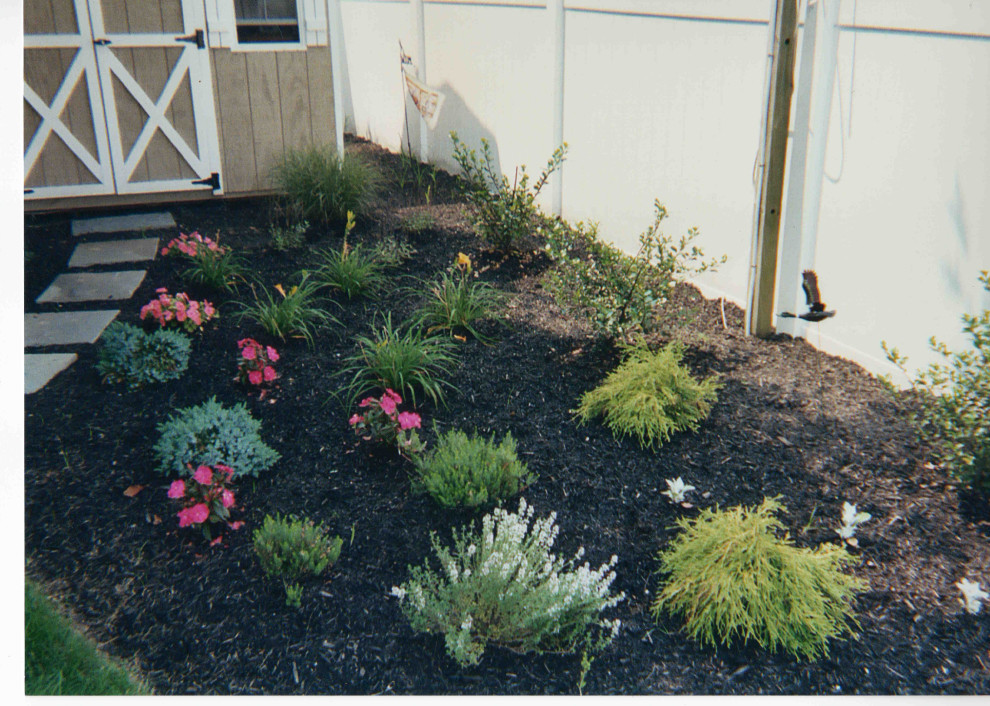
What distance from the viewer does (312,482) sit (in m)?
2.84

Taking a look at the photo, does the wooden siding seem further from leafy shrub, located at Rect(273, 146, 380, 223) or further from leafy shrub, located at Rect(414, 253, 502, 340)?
leafy shrub, located at Rect(414, 253, 502, 340)

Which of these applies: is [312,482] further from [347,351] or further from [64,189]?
[64,189]

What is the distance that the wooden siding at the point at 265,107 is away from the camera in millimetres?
5516

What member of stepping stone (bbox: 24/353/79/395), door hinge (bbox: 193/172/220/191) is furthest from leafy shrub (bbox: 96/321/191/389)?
door hinge (bbox: 193/172/220/191)

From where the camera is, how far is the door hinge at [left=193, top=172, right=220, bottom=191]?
5598 mm

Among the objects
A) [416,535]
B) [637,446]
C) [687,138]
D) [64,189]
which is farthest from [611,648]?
[64,189]

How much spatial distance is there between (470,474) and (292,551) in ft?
2.12

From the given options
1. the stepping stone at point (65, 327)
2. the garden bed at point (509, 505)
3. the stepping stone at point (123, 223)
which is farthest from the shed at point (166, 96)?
the stepping stone at point (65, 327)

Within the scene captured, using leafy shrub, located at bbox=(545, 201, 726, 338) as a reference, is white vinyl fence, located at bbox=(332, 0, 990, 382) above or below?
above

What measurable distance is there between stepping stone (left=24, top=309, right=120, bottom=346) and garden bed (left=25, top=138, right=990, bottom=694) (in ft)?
0.50

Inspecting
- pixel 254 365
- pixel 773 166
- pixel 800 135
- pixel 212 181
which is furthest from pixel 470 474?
pixel 212 181

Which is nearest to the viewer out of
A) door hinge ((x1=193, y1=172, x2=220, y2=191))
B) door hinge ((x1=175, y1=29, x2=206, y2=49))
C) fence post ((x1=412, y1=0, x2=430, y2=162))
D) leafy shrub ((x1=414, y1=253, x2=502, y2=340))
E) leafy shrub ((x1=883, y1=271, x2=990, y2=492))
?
leafy shrub ((x1=883, y1=271, x2=990, y2=492))

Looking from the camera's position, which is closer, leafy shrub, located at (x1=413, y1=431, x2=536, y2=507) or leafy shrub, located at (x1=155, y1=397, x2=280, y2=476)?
leafy shrub, located at (x1=413, y1=431, x2=536, y2=507)

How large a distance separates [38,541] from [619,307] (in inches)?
95.6
